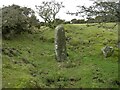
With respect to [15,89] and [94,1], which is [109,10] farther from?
[15,89]

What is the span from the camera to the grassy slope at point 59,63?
78.7ft

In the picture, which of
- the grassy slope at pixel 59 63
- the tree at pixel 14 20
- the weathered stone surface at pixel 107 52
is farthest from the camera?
the tree at pixel 14 20

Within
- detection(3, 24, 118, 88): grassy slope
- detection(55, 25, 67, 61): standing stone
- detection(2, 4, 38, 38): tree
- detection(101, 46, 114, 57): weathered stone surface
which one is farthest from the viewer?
detection(2, 4, 38, 38): tree

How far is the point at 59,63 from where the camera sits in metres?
30.7

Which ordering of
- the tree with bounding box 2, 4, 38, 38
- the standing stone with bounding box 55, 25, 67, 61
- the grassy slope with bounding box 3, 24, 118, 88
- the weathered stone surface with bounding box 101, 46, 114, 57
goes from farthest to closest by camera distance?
1. the tree with bounding box 2, 4, 38, 38
2. the weathered stone surface with bounding box 101, 46, 114, 57
3. the standing stone with bounding box 55, 25, 67, 61
4. the grassy slope with bounding box 3, 24, 118, 88

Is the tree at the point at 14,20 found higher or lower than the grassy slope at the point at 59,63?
higher

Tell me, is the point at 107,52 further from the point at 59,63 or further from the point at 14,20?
the point at 14,20

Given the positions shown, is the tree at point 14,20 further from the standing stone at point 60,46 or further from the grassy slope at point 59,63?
the standing stone at point 60,46

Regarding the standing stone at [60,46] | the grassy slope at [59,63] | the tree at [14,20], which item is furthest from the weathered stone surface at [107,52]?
the tree at [14,20]

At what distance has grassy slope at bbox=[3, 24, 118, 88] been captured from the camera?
2398 centimetres

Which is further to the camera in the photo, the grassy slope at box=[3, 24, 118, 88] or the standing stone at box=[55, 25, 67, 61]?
the standing stone at box=[55, 25, 67, 61]

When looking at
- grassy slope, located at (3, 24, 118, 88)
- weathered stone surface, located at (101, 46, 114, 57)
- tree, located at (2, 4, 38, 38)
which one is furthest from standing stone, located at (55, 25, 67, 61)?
tree, located at (2, 4, 38, 38)

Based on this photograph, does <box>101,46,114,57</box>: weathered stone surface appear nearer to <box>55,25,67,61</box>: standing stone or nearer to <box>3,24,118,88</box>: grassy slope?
<box>3,24,118,88</box>: grassy slope

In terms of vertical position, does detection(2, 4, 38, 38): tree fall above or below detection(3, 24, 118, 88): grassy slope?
above
